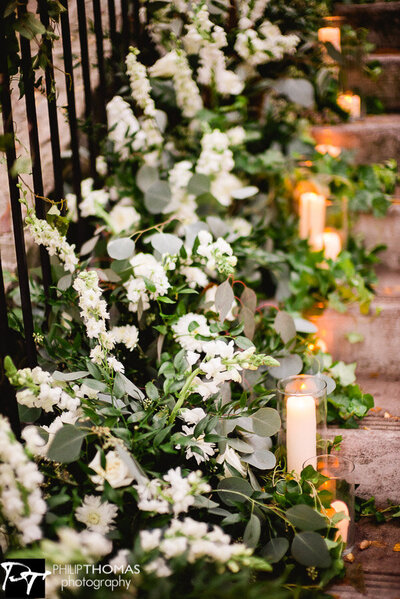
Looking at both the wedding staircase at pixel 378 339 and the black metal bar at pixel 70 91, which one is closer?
the wedding staircase at pixel 378 339

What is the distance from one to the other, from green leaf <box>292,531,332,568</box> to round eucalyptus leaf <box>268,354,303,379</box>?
406mm

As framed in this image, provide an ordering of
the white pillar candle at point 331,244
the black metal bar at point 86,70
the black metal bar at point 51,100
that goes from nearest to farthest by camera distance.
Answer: the black metal bar at point 51,100
the black metal bar at point 86,70
the white pillar candle at point 331,244

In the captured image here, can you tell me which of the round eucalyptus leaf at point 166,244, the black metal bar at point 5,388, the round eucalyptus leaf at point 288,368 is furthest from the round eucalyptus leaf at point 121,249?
the round eucalyptus leaf at point 288,368

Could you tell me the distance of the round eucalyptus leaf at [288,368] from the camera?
1290 mm

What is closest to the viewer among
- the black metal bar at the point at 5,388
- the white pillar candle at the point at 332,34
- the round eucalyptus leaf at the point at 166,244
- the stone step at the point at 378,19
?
the black metal bar at the point at 5,388

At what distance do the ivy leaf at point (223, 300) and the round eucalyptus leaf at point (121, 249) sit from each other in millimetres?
217

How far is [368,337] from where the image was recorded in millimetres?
1653

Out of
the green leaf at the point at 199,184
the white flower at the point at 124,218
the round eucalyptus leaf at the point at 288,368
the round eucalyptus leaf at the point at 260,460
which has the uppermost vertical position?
the green leaf at the point at 199,184

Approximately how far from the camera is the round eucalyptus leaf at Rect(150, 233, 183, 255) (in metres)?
1.23

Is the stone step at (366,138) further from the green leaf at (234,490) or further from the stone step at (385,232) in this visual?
the green leaf at (234,490)

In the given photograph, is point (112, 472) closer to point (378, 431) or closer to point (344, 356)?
point (378, 431)

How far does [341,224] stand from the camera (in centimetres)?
190

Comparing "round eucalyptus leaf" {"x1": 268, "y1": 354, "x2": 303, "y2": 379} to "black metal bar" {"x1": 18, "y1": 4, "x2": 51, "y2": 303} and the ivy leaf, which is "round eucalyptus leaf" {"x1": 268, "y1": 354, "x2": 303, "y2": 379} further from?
"black metal bar" {"x1": 18, "y1": 4, "x2": 51, "y2": 303}

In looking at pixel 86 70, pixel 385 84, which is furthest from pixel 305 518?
pixel 385 84
